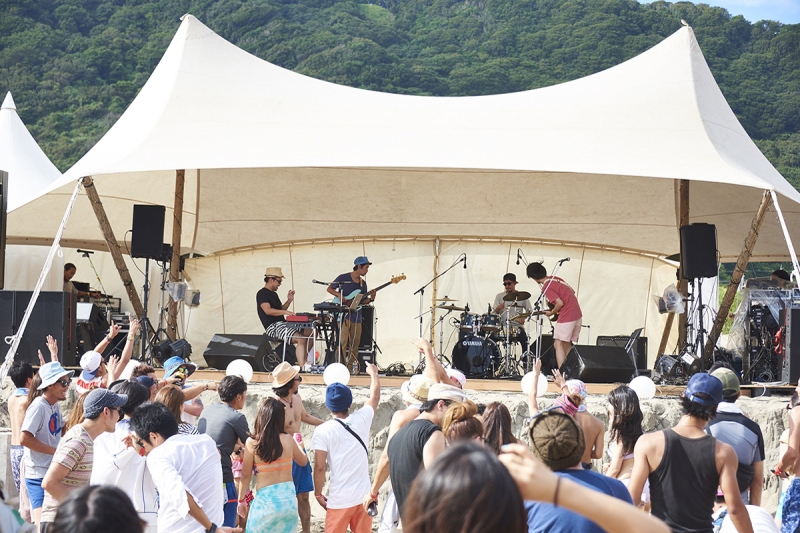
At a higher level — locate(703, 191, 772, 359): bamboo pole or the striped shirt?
locate(703, 191, 772, 359): bamboo pole

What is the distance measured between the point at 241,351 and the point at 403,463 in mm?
4921

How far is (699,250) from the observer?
26.9ft

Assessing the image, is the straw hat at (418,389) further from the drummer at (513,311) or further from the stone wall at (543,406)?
the drummer at (513,311)

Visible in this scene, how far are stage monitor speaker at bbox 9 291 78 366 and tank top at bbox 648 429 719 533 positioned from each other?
5.57 meters

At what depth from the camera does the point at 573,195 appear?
10828 mm

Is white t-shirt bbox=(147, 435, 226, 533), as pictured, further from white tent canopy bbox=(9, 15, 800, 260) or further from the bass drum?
the bass drum

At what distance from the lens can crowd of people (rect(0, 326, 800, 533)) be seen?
4.63 ft

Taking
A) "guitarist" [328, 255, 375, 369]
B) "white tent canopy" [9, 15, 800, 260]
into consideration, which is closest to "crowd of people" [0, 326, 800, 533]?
"white tent canopy" [9, 15, 800, 260]

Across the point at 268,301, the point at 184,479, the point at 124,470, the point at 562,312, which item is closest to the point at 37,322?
the point at 268,301

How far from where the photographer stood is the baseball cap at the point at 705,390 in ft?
9.97

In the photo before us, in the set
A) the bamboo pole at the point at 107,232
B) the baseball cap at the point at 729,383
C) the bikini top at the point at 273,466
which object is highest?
the bamboo pole at the point at 107,232

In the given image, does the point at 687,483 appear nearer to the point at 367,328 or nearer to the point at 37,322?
the point at 37,322

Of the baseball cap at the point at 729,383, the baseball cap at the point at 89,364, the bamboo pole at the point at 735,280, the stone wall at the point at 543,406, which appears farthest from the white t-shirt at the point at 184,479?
the bamboo pole at the point at 735,280

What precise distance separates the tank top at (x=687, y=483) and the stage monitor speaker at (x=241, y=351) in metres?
5.52
